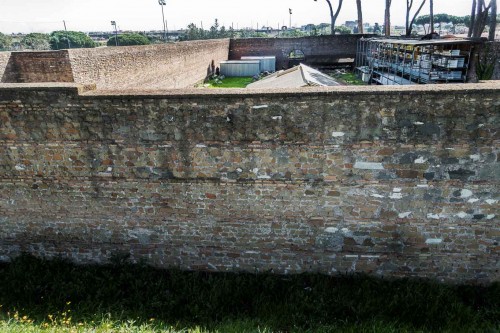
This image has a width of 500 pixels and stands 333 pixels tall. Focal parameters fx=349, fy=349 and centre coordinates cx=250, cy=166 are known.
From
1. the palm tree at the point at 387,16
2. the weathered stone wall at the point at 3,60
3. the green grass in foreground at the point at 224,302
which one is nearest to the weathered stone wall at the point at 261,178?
the green grass in foreground at the point at 224,302

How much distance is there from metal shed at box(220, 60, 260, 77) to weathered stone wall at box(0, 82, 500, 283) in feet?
61.5

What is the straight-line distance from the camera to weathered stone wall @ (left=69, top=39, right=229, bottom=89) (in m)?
10.3

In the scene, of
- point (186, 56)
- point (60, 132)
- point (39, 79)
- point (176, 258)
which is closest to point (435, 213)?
point (176, 258)

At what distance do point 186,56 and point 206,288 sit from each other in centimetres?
1563

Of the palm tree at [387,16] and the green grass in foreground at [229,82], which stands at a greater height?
the palm tree at [387,16]

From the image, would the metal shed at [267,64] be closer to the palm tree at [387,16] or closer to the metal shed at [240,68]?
the metal shed at [240,68]

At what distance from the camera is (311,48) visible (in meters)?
25.1

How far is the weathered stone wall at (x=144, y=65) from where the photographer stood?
10.3 m

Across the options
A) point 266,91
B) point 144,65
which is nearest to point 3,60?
point 144,65

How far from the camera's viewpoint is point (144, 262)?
5.52 metres

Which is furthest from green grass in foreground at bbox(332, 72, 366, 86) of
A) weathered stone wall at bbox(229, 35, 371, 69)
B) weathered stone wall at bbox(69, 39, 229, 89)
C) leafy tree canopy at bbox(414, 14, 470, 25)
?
leafy tree canopy at bbox(414, 14, 470, 25)

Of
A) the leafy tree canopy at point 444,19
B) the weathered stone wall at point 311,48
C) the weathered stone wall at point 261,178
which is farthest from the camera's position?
the leafy tree canopy at point 444,19

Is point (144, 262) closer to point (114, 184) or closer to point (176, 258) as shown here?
point (176, 258)

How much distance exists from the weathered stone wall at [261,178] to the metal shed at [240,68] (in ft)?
61.5
